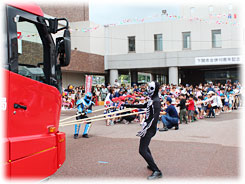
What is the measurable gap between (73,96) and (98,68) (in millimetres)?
8130

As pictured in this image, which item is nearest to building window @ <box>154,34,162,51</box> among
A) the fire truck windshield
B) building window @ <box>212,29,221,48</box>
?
building window @ <box>212,29,221,48</box>

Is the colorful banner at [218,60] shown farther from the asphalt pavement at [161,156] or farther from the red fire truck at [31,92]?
the red fire truck at [31,92]

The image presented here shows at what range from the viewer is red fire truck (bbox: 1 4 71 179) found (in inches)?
141

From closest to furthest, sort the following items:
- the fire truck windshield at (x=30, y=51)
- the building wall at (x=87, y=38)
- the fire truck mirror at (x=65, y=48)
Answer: the fire truck windshield at (x=30, y=51) → the fire truck mirror at (x=65, y=48) → the building wall at (x=87, y=38)

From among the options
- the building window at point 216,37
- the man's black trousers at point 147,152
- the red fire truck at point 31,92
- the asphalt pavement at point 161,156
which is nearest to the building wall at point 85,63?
the building window at point 216,37

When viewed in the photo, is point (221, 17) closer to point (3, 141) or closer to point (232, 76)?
point (232, 76)

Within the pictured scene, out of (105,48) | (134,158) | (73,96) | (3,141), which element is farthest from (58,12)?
(3,141)

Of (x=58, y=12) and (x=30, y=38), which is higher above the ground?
(x=58, y=12)

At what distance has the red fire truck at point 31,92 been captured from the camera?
141 inches

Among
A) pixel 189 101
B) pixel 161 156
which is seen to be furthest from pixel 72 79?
pixel 161 156

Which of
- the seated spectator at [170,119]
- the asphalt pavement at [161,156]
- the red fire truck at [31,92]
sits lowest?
the asphalt pavement at [161,156]

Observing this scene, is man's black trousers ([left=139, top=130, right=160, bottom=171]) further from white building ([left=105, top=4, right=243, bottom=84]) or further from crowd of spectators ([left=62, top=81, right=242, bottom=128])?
white building ([left=105, top=4, right=243, bottom=84])

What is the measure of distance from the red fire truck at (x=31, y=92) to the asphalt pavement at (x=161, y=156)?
1.46 metres

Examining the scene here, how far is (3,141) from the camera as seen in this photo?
3.46m
